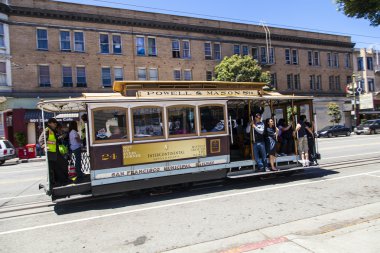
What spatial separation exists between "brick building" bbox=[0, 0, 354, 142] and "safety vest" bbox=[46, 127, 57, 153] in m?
20.3

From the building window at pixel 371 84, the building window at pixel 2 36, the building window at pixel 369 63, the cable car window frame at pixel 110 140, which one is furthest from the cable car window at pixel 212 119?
the building window at pixel 369 63

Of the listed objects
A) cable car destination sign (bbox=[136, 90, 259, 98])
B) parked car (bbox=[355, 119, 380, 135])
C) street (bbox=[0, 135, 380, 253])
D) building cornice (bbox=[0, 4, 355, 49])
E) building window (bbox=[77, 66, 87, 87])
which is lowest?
street (bbox=[0, 135, 380, 253])

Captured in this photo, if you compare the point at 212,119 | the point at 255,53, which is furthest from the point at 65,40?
the point at 212,119

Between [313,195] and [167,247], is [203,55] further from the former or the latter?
[167,247]

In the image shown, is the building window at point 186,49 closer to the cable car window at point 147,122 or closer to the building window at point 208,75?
the building window at point 208,75

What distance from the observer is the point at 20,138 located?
86.6 ft

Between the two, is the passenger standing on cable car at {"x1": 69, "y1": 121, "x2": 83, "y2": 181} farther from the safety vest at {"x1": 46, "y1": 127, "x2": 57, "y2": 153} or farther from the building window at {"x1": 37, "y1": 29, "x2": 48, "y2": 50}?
the building window at {"x1": 37, "y1": 29, "x2": 48, "y2": 50}

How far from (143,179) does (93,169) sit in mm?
1287

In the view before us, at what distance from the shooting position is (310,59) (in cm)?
4309

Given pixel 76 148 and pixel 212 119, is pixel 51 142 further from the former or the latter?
pixel 212 119

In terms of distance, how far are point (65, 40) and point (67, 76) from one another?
3142mm

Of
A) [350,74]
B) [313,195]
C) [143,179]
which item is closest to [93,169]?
[143,179]

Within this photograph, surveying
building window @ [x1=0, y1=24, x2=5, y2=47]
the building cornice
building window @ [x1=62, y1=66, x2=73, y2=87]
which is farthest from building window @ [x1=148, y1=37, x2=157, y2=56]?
building window @ [x1=0, y1=24, x2=5, y2=47]

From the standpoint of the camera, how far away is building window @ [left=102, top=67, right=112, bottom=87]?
29.9 meters
